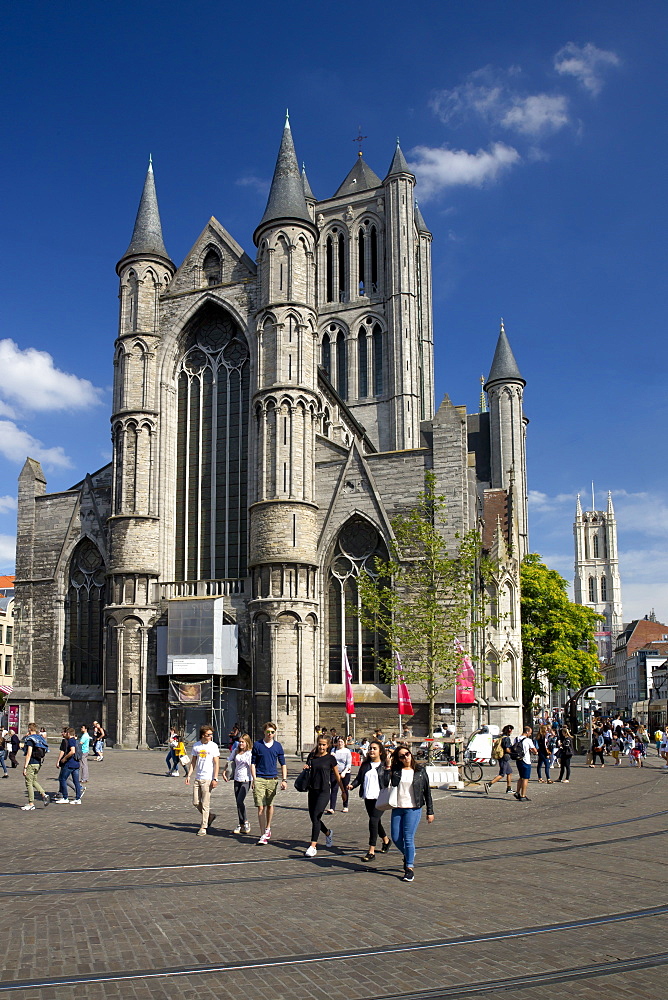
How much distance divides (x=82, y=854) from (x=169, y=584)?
76.0 feet

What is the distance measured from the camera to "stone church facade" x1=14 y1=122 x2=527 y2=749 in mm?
30672

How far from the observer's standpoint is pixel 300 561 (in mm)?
30625

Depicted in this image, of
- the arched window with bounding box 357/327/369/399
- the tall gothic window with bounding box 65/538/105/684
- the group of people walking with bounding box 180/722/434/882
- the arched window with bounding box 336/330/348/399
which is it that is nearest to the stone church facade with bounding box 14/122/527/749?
the tall gothic window with bounding box 65/538/105/684

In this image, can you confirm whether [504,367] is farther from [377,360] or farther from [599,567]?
[599,567]

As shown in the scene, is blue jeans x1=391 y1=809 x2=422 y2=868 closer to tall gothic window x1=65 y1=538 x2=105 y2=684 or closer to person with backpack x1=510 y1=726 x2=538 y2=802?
person with backpack x1=510 y1=726 x2=538 y2=802

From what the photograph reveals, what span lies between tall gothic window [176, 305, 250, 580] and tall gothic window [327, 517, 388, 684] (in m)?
3.86

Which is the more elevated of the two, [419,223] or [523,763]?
[419,223]

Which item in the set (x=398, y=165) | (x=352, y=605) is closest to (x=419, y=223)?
(x=398, y=165)

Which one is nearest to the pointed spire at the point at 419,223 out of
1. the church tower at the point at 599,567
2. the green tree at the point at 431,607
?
the green tree at the point at 431,607

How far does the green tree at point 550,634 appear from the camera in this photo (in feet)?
148

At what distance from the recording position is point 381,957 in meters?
6.32

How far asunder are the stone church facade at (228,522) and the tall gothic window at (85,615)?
0.22 feet

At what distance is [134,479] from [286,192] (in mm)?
12553

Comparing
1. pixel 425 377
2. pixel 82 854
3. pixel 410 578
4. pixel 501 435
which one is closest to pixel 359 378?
pixel 425 377
